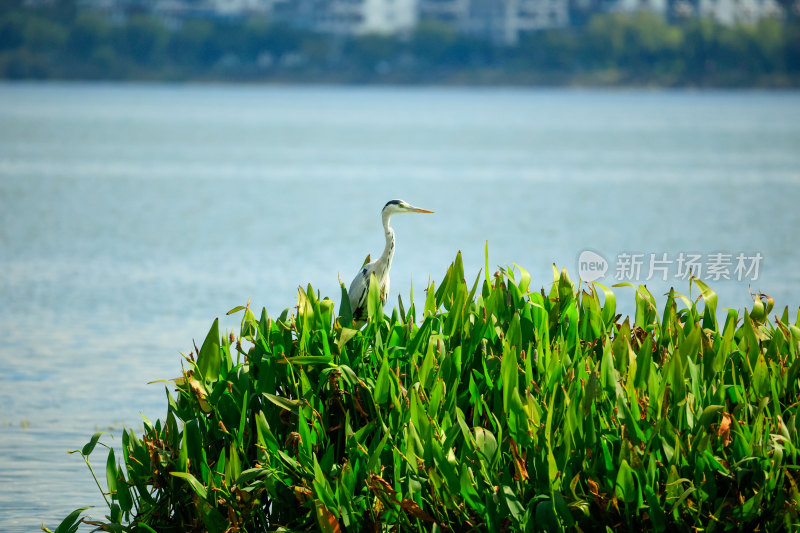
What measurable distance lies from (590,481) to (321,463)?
1.15m

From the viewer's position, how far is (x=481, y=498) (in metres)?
5.10

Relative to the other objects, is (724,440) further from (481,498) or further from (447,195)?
(447,195)

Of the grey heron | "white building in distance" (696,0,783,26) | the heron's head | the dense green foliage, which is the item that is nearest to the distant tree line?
"white building in distance" (696,0,783,26)

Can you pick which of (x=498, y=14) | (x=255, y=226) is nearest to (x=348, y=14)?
(x=498, y=14)

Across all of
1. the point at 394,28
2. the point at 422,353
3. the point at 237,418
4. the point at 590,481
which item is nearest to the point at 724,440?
the point at 590,481

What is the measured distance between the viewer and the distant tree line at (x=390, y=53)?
144250 mm

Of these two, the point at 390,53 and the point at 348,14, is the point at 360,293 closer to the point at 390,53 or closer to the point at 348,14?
the point at 390,53

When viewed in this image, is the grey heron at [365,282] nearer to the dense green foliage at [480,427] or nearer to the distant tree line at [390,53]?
the dense green foliage at [480,427]

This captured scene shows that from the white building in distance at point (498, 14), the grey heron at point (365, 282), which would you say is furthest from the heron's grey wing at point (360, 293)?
the white building in distance at point (498, 14)

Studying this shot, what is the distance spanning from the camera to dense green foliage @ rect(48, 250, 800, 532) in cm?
501

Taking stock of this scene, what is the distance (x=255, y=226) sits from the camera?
26172 millimetres

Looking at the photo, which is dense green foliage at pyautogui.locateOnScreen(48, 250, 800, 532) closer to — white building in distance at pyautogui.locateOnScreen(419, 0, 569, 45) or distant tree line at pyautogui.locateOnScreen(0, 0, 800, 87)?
distant tree line at pyautogui.locateOnScreen(0, 0, 800, 87)

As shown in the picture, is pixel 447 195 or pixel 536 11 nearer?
pixel 447 195

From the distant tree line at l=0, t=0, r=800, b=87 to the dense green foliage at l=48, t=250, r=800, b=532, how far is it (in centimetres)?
14169
